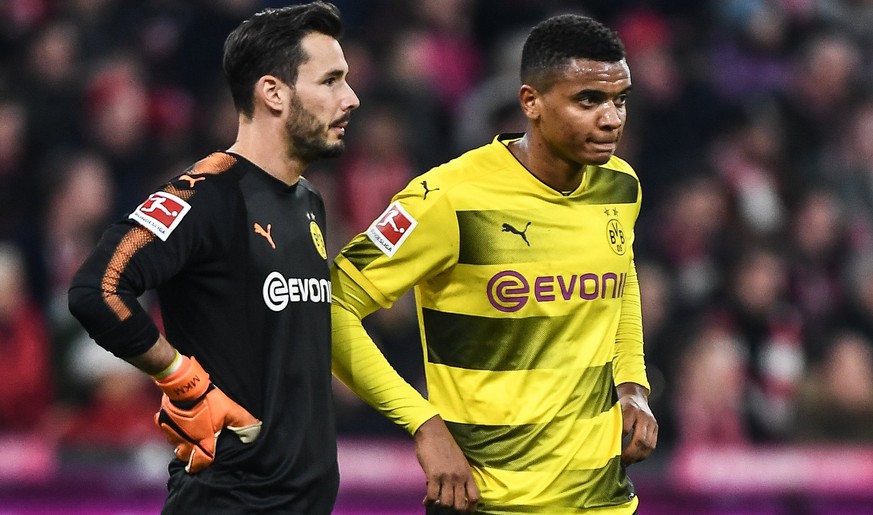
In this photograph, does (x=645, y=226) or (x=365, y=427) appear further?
(x=645, y=226)

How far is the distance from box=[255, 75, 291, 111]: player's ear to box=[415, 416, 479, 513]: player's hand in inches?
39.1

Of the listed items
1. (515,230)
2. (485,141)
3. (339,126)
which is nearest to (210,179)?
(339,126)

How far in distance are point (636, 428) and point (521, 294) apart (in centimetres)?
61

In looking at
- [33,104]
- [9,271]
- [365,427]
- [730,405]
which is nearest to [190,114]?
[33,104]

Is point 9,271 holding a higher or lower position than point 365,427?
higher

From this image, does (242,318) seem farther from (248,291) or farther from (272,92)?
(272,92)

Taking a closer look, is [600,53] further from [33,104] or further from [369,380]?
[33,104]

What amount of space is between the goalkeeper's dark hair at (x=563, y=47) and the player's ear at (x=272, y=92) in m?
0.77

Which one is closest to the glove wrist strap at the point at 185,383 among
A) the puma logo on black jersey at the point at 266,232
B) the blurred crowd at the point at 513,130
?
the puma logo on black jersey at the point at 266,232

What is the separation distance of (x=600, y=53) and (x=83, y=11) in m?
5.74

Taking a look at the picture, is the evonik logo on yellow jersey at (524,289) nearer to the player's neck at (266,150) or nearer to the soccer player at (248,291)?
the soccer player at (248,291)

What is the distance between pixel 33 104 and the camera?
848 cm

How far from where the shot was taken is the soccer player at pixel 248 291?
3.65 m

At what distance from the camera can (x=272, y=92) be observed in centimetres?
401
